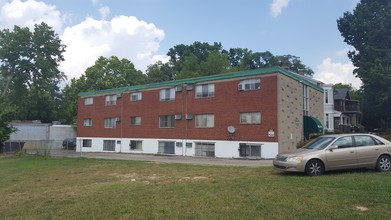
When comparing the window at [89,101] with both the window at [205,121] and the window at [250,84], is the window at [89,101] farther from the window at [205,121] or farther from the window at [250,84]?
the window at [250,84]

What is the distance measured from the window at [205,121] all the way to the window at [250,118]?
3.13m

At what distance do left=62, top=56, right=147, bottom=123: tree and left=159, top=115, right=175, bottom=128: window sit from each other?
26872 mm

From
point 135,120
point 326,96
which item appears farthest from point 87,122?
point 326,96

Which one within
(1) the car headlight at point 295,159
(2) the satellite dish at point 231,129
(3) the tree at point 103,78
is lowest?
(1) the car headlight at point 295,159

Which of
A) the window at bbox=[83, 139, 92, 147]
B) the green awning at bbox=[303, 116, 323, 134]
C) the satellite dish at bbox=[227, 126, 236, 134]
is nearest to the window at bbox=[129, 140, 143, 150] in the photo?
the window at bbox=[83, 139, 92, 147]

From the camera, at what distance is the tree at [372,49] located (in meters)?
41.8

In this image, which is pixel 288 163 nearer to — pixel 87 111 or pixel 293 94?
pixel 293 94

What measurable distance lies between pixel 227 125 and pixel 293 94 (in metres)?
6.02

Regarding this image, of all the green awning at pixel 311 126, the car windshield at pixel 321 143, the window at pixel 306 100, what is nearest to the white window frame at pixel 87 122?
the window at pixel 306 100

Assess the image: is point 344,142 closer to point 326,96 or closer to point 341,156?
point 341,156

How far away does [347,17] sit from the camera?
157 feet

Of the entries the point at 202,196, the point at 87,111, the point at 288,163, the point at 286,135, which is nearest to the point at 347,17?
the point at 286,135

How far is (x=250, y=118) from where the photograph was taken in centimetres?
2762

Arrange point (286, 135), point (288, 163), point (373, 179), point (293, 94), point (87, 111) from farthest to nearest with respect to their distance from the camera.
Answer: point (87, 111)
point (293, 94)
point (286, 135)
point (288, 163)
point (373, 179)
